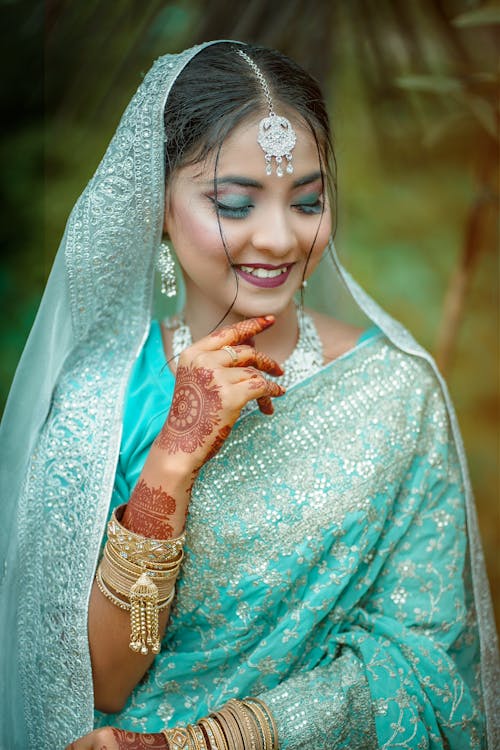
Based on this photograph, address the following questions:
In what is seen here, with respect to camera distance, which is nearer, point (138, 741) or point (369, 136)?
point (138, 741)

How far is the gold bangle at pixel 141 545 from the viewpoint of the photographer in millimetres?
1299

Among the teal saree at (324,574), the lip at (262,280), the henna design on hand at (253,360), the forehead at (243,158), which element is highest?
the forehead at (243,158)

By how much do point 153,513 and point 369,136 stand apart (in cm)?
143

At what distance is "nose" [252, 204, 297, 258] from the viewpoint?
1.33 m

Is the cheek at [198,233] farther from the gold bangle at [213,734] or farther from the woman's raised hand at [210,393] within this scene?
the gold bangle at [213,734]

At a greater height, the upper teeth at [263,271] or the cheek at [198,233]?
the cheek at [198,233]

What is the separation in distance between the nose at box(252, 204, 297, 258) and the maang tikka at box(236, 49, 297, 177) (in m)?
0.06

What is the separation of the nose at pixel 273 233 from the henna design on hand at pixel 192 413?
0.22 m

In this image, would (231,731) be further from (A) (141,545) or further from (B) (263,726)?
(A) (141,545)

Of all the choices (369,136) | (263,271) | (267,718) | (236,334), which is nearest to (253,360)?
(236,334)

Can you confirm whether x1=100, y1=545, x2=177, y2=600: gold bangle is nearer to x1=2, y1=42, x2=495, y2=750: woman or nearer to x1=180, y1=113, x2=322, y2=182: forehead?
x1=2, y1=42, x2=495, y2=750: woman

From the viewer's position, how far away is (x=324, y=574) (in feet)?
4.83

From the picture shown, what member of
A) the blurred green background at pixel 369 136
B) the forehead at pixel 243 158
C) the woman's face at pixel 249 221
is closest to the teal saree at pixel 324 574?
the woman's face at pixel 249 221

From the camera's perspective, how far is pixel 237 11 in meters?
1.96
